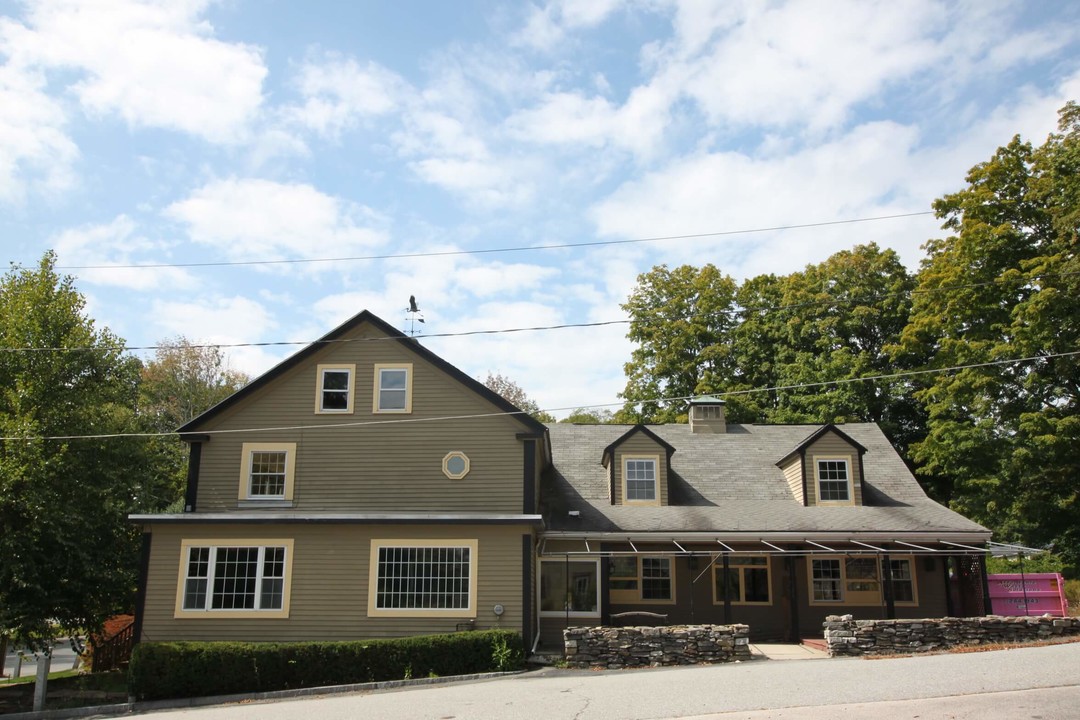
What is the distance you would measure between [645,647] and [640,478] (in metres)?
7.18

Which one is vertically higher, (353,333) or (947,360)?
(947,360)

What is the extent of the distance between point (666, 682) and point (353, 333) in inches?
438

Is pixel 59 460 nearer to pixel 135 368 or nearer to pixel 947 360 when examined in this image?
pixel 135 368

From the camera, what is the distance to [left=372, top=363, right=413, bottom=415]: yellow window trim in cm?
2030

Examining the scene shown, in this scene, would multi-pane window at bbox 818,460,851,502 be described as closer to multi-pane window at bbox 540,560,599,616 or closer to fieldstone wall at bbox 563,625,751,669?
multi-pane window at bbox 540,560,599,616

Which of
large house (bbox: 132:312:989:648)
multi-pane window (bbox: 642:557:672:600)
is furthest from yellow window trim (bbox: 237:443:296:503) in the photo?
multi-pane window (bbox: 642:557:672:600)

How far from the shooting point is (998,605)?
77.1ft

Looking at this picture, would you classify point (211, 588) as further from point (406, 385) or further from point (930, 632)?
point (930, 632)

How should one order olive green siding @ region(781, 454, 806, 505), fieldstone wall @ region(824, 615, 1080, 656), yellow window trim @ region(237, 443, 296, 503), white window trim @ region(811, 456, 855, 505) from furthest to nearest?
1. olive green siding @ region(781, 454, 806, 505)
2. white window trim @ region(811, 456, 855, 505)
3. yellow window trim @ region(237, 443, 296, 503)
4. fieldstone wall @ region(824, 615, 1080, 656)

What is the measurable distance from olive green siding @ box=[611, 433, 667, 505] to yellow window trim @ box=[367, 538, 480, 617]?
6.04 metres

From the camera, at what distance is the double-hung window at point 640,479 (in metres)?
23.5

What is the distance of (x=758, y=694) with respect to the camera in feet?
41.9

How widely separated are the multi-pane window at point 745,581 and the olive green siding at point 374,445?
22.1ft

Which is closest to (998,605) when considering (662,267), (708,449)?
(708,449)
